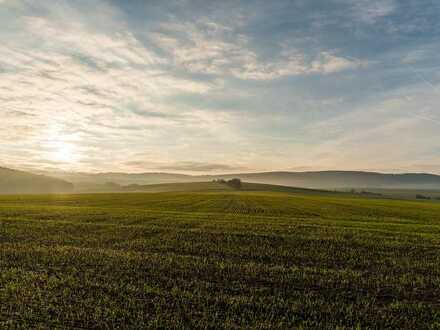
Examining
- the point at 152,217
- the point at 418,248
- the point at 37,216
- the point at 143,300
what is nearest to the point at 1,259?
the point at 143,300

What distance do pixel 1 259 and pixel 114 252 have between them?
4963mm

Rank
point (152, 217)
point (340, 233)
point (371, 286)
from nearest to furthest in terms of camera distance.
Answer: point (371, 286) < point (340, 233) < point (152, 217)

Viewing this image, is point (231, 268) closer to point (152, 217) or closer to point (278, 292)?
point (278, 292)

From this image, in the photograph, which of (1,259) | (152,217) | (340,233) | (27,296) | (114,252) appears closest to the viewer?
(27,296)

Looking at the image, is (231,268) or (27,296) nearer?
(27,296)

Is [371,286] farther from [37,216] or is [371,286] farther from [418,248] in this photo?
[37,216]

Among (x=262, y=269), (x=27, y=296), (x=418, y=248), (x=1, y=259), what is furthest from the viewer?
(x=418, y=248)

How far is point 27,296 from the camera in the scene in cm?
880

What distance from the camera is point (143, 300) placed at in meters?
8.59

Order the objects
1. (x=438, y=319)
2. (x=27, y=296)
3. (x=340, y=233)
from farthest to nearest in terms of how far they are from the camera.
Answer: (x=340, y=233)
(x=27, y=296)
(x=438, y=319)

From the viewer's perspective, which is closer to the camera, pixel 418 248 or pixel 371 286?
pixel 371 286

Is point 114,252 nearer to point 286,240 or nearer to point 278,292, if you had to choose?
point 278,292

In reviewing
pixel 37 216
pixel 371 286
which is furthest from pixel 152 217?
pixel 371 286

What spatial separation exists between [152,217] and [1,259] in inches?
585
